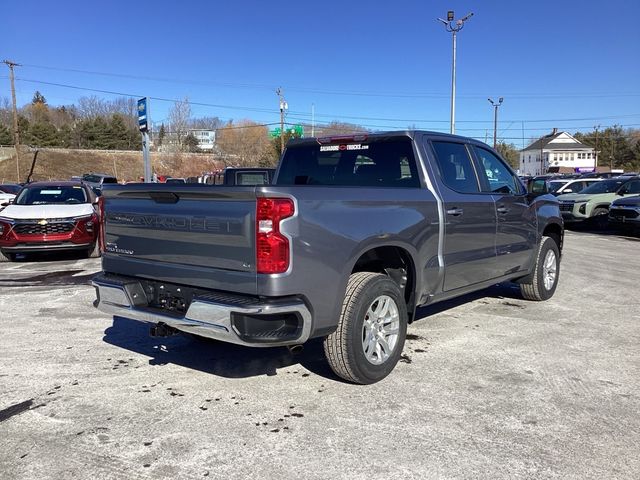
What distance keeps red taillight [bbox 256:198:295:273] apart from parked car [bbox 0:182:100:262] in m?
8.17

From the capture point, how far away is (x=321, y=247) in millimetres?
3541

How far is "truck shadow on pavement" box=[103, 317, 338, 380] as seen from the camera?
4512 millimetres

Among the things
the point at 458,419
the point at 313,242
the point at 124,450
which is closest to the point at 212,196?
the point at 313,242

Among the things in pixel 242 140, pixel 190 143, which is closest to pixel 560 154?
pixel 242 140

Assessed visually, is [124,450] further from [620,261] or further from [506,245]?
[620,261]

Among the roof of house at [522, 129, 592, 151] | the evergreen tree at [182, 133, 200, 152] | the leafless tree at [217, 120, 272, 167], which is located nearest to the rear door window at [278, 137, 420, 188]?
the leafless tree at [217, 120, 272, 167]

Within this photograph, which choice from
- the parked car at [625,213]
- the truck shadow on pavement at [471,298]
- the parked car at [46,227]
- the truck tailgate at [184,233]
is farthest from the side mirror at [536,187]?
the parked car at [625,213]

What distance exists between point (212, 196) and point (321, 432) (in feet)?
5.53

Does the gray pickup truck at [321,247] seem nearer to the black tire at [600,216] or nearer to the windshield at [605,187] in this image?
the black tire at [600,216]

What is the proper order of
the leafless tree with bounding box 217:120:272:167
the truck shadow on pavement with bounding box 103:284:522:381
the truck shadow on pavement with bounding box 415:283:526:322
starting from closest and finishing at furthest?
the truck shadow on pavement with bounding box 103:284:522:381
the truck shadow on pavement with bounding box 415:283:526:322
the leafless tree with bounding box 217:120:272:167

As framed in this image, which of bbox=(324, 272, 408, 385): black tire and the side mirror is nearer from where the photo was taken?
bbox=(324, 272, 408, 385): black tire

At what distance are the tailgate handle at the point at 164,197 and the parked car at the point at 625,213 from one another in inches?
598

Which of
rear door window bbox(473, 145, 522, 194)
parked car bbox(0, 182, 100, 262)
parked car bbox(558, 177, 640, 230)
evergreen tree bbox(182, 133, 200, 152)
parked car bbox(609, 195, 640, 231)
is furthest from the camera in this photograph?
evergreen tree bbox(182, 133, 200, 152)

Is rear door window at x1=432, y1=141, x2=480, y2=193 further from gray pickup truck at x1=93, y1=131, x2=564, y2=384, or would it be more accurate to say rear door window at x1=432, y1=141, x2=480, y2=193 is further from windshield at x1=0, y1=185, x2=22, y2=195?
windshield at x1=0, y1=185, x2=22, y2=195
